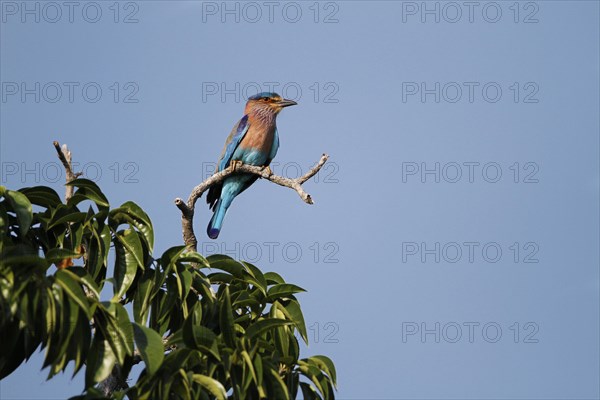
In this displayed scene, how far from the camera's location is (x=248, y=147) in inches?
334

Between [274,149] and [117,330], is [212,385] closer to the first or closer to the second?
[117,330]

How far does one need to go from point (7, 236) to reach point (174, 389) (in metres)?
1.06

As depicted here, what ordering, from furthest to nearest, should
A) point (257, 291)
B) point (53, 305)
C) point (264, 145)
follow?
point (264, 145) → point (257, 291) → point (53, 305)

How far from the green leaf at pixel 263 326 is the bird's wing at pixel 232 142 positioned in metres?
4.14

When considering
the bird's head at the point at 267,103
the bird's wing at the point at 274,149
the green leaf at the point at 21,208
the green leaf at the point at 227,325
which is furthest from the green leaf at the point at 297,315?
the bird's head at the point at 267,103

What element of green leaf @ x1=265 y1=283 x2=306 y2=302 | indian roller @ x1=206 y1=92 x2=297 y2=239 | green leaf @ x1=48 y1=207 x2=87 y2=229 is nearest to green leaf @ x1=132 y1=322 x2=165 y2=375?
green leaf @ x1=48 y1=207 x2=87 y2=229

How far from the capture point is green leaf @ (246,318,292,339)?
14.2ft

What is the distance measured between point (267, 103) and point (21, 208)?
5.04 metres

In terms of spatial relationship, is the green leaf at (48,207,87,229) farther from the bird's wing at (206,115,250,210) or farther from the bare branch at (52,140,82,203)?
the bird's wing at (206,115,250,210)

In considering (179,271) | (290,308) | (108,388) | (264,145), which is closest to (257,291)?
(290,308)

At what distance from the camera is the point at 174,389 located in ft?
13.0

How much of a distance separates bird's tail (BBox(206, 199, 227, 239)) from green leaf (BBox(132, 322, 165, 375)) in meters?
4.04

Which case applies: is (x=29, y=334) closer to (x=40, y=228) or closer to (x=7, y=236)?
(x=7, y=236)

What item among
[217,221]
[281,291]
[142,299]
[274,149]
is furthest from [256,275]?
[274,149]
